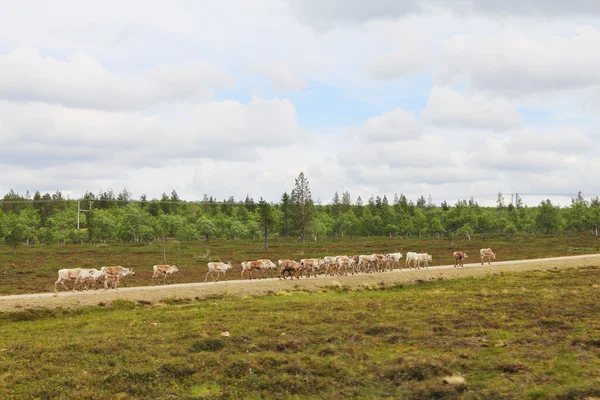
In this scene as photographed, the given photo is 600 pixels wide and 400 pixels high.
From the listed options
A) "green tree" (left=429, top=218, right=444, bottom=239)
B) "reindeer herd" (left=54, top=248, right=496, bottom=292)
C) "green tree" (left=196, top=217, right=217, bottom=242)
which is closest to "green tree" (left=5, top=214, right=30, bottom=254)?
"green tree" (left=196, top=217, right=217, bottom=242)

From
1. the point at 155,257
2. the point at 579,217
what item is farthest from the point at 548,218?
the point at 155,257

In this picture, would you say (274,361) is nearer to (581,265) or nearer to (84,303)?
(84,303)

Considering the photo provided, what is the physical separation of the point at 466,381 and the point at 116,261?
227ft

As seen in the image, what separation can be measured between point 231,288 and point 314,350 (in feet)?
63.4

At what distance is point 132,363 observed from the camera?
19.2m

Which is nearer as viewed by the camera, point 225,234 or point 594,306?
point 594,306

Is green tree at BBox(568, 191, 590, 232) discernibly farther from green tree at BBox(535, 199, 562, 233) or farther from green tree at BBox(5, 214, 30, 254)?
green tree at BBox(5, 214, 30, 254)

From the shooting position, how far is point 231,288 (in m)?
39.2

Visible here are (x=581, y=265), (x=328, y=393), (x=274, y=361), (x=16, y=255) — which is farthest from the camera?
(x=16, y=255)

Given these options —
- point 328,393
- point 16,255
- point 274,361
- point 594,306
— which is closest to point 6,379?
point 274,361

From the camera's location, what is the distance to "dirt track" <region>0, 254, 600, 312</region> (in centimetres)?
3338

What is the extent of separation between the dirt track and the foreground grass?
1963 mm

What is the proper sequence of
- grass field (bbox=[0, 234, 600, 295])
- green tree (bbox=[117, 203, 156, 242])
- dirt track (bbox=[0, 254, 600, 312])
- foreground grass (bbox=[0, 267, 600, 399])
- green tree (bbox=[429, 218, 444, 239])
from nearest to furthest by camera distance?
foreground grass (bbox=[0, 267, 600, 399]) < dirt track (bbox=[0, 254, 600, 312]) < grass field (bbox=[0, 234, 600, 295]) < green tree (bbox=[117, 203, 156, 242]) < green tree (bbox=[429, 218, 444, 239])

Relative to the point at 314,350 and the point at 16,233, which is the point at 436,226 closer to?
the point at 16,233
